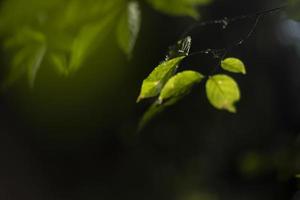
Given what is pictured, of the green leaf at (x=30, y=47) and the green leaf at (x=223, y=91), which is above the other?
the green leaf at (x=30, y=47)

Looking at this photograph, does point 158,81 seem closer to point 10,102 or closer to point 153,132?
point 10,102

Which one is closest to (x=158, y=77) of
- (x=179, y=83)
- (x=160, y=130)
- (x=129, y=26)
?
(x=179, y=83)

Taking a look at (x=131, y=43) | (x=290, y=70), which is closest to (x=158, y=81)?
(x=131, y=43)

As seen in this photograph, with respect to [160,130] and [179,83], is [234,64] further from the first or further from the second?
[160,130]

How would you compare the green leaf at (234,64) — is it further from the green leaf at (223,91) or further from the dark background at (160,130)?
the dark background at (160,130)

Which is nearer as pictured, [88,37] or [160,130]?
[88,37]

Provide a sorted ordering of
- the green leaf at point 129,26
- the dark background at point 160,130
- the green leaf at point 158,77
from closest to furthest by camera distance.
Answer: the green leaf at point 158,77 < the green leaf at point 129,26 < the dark background at point 160,130

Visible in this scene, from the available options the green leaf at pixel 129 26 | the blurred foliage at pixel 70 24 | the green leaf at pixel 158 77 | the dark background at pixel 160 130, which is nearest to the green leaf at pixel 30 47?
the blurred foliage at pixel 70 24
